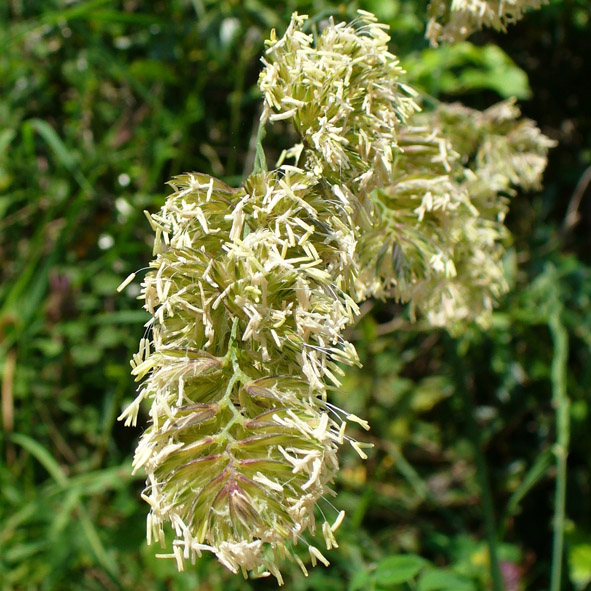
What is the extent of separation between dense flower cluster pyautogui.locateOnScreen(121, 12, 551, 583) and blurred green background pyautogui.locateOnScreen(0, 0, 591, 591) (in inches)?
38.2

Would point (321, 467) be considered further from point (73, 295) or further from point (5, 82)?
point (5, 82)

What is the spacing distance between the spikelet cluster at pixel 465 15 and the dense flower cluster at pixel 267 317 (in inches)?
8.5

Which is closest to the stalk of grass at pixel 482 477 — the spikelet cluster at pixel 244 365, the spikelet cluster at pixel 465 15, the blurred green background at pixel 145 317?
the blurred green background at pixel 145 317

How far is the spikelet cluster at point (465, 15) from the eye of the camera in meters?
0.99

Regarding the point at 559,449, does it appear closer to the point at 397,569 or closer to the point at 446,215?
the point at 397,569

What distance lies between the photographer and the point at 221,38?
2021mm

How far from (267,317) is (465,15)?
0.63 m

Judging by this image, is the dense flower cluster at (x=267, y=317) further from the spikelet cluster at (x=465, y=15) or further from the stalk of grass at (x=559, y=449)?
the stalk of grass at (x=559, y=449)

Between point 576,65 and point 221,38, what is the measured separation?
3.90 ft

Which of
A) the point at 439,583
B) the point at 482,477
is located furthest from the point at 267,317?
the point at 482,477

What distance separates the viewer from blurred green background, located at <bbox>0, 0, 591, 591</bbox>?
71.3 inches

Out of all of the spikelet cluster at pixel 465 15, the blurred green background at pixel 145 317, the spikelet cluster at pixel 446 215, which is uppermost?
the spikelet cluster at pixel 465 15

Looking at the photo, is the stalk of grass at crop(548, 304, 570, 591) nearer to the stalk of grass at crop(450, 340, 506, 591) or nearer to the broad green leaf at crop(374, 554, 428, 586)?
the stalk of grass at crop(450, 340, 506, 591)

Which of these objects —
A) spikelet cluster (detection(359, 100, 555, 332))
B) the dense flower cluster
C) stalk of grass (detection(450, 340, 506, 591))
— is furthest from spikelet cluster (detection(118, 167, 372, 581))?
stalk of grass (detection(450, 340, 506, 591))
